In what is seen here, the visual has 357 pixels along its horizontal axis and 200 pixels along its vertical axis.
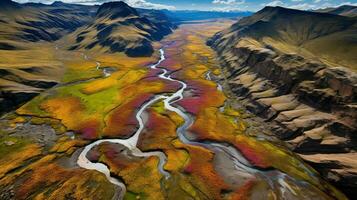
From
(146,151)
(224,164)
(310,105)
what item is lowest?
(224,164)

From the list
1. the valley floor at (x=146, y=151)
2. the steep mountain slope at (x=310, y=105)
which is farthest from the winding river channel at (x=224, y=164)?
the steep mountain slope at (x=310, y=105)

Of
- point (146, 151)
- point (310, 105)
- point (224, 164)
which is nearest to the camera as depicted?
point (224, 164)

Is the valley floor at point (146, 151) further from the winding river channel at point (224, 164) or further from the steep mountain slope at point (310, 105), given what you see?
the steep mountain slope at point (310, 105)

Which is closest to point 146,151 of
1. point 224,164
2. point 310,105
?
point 224,164

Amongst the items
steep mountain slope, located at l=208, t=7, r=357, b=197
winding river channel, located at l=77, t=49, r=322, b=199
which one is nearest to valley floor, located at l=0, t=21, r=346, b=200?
winding river channel, located at l=77, t=49, r=322, b=199

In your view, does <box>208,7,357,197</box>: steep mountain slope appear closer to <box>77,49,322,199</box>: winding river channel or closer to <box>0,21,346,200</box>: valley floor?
<box>0,21,346,200</box>: valley floor

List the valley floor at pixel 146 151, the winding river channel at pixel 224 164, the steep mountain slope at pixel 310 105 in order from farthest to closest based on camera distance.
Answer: the steep mountain slope at pixel 310 105 → the winding river channel at pixel 224 164 → the valley floor at pixel 146 151

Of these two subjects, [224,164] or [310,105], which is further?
[310,105]

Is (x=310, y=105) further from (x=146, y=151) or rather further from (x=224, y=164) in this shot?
(x=146, y=151)

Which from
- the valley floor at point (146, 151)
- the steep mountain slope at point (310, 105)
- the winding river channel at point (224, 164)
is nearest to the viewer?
the valley floor at point (146, 151)
